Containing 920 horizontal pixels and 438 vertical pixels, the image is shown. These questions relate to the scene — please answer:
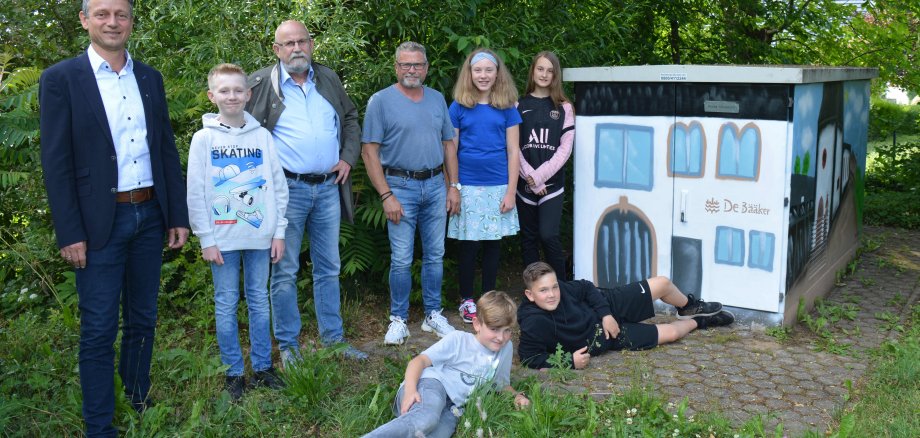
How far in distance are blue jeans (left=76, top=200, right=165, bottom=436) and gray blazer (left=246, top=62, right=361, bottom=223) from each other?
1.08m

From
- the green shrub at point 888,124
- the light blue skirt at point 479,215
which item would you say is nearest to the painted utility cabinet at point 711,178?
the light blue skirt at point 479,215

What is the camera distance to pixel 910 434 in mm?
4488

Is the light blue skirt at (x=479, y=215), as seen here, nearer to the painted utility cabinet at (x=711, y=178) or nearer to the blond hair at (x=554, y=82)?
the blond hair at (x=554, y=82)

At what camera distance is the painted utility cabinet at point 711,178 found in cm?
633

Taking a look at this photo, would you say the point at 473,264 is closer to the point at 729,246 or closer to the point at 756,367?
the point at 729,246

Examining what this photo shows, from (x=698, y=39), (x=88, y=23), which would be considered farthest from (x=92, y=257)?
(x=698, y=39)

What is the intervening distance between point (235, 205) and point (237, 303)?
0.59m

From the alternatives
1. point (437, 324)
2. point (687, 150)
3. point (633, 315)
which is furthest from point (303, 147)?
point (687, 150)

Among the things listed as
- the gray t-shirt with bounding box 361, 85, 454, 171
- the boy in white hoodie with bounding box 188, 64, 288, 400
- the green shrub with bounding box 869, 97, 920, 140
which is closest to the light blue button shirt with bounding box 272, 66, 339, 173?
the boy in white hoodie with bounding box 188, 64, 288, 400

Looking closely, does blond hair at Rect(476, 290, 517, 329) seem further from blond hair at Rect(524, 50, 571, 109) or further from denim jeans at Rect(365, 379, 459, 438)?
blond hair at Rect(524, 50, 571, 109)

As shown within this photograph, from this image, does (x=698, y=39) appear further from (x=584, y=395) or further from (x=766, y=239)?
(x=584, y=395)

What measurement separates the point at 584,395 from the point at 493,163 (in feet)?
6.66

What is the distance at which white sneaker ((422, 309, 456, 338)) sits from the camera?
6363 mm

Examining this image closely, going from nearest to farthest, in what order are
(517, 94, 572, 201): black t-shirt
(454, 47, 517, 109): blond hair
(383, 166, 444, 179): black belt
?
(383, 166, 444, 179): black belt < (454, 47, 517, 109): blond hair < (517, 94, 572, 201): black t-shirt
